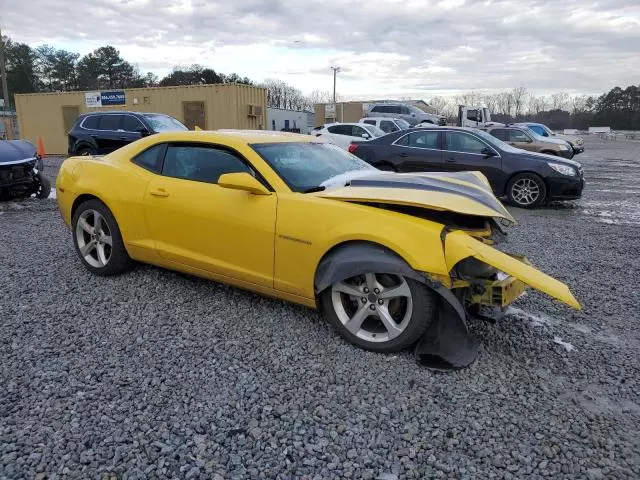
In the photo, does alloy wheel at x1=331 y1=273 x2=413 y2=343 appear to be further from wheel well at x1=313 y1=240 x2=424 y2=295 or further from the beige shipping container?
the beige shipping container

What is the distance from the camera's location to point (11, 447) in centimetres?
230

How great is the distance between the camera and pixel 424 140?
9586 millimetres

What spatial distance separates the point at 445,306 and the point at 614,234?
519 cm

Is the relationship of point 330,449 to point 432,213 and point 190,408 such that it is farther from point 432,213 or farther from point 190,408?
→ point 432,213

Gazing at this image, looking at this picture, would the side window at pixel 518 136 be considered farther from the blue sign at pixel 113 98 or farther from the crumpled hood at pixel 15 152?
the blue sign at pixel 113 98

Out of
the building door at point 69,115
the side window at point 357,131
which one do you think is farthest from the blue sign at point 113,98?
the side window at point 357,131

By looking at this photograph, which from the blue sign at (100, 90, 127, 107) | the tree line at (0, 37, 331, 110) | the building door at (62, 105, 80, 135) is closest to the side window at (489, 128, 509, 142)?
the blue sign at (100, 90, 127, 107)

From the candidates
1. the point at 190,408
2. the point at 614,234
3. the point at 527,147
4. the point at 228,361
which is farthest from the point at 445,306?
the point at 527,147

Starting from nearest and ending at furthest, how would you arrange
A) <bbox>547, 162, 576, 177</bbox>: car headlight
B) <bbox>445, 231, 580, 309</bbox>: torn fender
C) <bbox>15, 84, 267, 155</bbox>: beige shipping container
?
<bbox>445, 231, 580, 309</bbox>: torn fender, <bbox>547, 162, 576, 177</bbox>: car headlight, <bbox>15, 84, 267, 155</bbox>: beige shipping container

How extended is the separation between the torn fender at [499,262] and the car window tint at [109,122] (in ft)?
41.2

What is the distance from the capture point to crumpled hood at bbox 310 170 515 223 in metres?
3.15

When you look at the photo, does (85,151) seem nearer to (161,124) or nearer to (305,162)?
(161,124)

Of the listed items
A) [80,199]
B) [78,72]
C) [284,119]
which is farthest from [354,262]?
[78,72]

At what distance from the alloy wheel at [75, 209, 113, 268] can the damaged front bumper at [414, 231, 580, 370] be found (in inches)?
118
